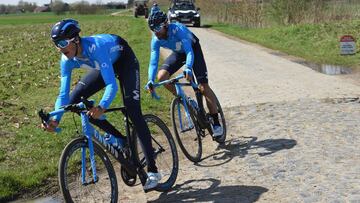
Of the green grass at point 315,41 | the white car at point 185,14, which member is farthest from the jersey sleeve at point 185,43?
the white car at point 185,14

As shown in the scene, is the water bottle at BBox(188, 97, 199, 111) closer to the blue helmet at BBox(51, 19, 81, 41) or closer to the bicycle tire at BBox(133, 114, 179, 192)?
the bicycle tire at BBox(133, 114, 179, 192)

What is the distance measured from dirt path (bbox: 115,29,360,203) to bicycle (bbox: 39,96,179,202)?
41 cm

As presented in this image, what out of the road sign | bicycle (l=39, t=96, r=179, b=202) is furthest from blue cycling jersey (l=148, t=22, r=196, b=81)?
the road sign

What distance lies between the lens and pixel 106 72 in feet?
16.3

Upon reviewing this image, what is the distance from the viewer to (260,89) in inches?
480

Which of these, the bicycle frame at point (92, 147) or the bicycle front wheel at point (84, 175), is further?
the bicycle frame at point (92, 147)

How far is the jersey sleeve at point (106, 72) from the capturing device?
194 inches

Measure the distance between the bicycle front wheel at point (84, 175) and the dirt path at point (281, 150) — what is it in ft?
1.74

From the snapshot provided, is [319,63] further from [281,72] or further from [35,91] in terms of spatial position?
[35,91]

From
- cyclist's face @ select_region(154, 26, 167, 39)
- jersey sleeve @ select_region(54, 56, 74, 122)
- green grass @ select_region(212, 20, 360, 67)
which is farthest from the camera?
green grass @ select_region(212, 20, 360, 67)

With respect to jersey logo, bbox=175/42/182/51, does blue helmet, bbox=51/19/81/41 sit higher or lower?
higher

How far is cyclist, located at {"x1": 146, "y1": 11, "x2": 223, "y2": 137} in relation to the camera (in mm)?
6675

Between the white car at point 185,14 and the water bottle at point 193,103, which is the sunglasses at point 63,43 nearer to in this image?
the water bottle at point 193,103

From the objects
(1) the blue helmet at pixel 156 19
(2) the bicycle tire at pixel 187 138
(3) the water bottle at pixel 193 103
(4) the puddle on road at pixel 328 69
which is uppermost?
(1) the blue helmet at pixel 156 19
